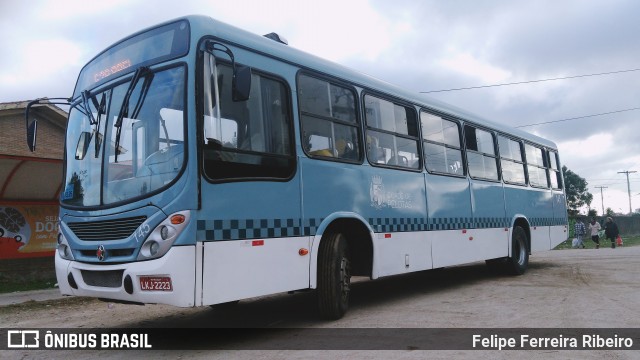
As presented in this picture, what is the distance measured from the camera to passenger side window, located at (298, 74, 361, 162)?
5.89 m

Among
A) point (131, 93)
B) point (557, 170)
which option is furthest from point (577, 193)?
point (131, 93)

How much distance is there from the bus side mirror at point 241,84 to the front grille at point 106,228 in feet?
4.53

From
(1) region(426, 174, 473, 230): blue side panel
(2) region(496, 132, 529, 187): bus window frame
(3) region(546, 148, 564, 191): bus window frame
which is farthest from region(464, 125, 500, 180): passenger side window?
(3) region(546, 148, 564, 191): bus window frame

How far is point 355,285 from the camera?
9727 mm

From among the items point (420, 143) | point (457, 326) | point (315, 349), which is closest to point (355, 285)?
point (420, 143)

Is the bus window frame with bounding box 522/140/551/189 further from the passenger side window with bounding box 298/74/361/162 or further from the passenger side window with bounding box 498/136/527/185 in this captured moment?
the passenger side window with bounding box 298/74/361/162

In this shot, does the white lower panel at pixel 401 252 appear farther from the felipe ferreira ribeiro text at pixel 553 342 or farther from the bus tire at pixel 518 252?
the bus tire at pixel 518 252

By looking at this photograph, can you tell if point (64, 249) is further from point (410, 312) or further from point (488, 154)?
point (488, 154)

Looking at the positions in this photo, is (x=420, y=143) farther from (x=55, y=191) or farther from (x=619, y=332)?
(x=55, y=191)

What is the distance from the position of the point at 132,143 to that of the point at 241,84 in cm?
126

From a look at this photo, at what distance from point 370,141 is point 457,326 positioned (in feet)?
8.54

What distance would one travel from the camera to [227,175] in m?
4.80

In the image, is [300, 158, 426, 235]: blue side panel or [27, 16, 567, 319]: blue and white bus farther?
[300, 158, 426, 235]: blue side panel

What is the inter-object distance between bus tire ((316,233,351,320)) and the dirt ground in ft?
0.59
